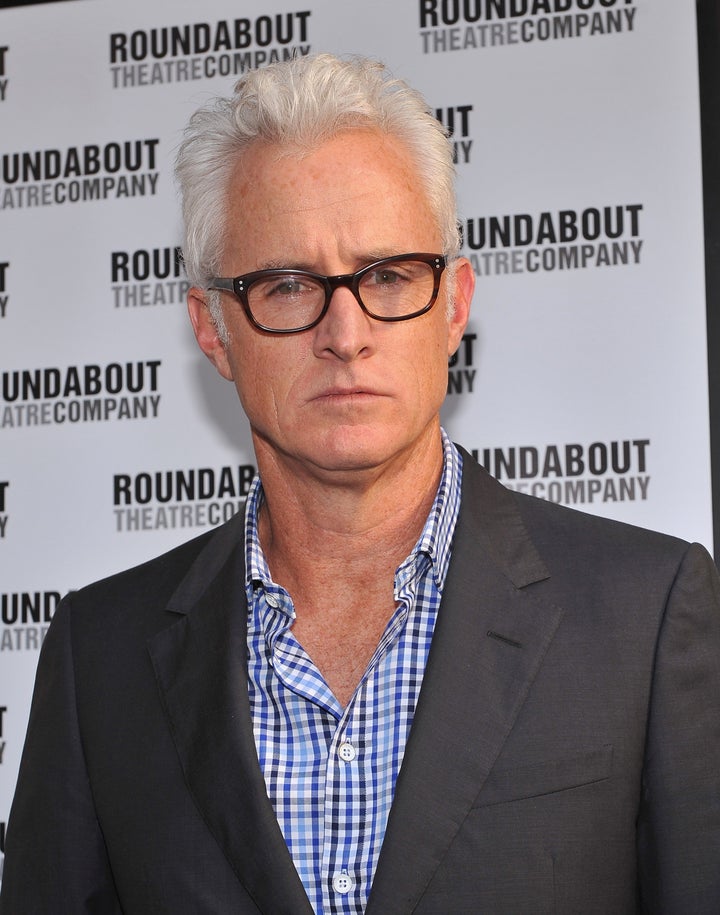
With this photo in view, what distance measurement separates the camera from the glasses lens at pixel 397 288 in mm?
1920

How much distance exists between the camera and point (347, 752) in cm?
181

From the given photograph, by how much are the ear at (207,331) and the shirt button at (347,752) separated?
721mm

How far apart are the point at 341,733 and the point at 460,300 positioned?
82cm

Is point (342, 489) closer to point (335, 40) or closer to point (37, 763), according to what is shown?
point (37, 763)

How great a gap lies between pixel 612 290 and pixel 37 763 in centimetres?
163

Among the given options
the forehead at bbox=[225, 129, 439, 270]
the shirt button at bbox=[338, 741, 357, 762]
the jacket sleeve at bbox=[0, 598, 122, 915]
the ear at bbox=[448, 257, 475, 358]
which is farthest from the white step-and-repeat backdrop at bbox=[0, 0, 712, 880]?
the shirt button at bbox=[338, 741, 357, 762]

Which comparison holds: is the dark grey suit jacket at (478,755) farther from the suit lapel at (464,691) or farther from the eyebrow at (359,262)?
the eyebrow at (359,262)

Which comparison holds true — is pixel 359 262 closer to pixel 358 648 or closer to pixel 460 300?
pixel 460 300

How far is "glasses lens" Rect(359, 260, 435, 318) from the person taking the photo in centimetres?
192

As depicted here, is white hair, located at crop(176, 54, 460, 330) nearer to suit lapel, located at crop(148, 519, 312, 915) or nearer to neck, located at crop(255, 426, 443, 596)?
Result: neck, located at crop(255, 426, 443, 596)

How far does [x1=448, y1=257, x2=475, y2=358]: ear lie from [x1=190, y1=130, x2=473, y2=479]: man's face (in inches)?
3.9

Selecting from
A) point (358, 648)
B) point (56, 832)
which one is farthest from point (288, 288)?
point (56, 832)

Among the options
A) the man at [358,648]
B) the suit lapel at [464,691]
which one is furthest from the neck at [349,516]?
the suit lapel at [464,691]

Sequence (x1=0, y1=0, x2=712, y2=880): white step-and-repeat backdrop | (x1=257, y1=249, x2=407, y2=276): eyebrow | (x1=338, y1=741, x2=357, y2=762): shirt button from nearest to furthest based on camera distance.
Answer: (x1=338, y1=741, x2=357, y2=762): shirt button < (x1=257, y1=249, x2=407, y2=276): eyebrow < (x1=0, y1=0, x2=712, y2=880): white step-and-repeat backdrop
